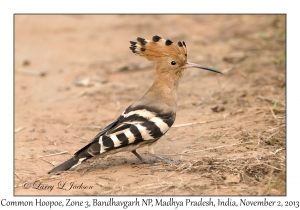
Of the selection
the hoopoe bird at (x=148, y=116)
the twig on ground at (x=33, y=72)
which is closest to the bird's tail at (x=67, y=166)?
the hoopoe bird at (x=148, y=116)

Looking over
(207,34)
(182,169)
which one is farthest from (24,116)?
(207,34)

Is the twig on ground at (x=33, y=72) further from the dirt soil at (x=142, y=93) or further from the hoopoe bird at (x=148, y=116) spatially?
the hoopoe bird at (x=148, y=116)

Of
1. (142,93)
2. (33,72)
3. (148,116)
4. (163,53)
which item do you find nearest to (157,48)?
(163,53)

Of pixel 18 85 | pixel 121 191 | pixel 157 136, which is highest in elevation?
pixel 18 85

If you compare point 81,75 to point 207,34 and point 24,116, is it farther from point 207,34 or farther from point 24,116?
point 207,34

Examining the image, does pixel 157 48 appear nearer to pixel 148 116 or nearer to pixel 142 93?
pixel 148 116

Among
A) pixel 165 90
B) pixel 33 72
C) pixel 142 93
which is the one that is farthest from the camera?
pixel 33 72

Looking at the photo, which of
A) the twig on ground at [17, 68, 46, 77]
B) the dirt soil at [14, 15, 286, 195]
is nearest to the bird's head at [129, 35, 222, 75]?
the dirt soil at [14, 15, 286, 195]
